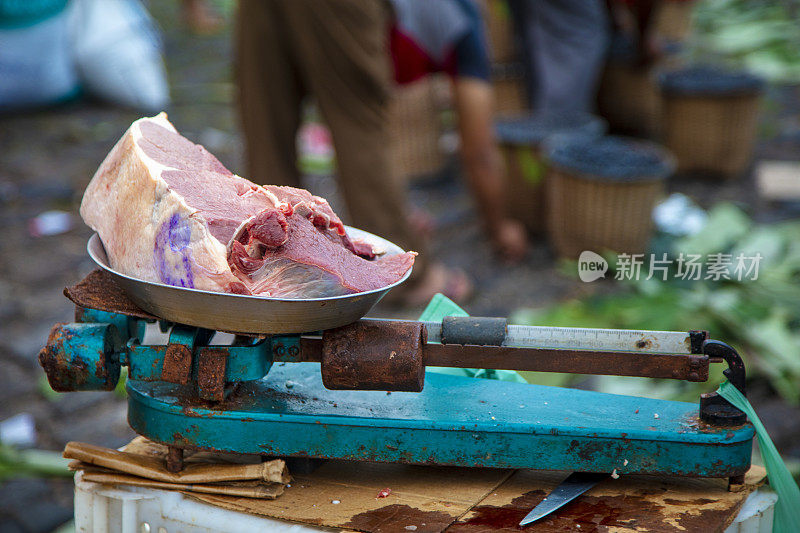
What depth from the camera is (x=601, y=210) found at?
438cm

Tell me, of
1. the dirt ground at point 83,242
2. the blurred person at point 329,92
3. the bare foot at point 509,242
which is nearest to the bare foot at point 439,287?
the dirt ground at point 83,242

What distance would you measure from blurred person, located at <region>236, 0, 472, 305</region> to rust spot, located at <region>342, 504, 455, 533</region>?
89.9 inches

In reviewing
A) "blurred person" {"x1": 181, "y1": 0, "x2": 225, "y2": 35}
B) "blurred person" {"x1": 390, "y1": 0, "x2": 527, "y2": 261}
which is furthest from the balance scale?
"blurred person" {"x1": 181, "y1": 0, "x2": 225, "y2": 35}

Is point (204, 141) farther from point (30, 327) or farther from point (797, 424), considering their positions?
point (797, 424)

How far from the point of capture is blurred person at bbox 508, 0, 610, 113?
5.47m

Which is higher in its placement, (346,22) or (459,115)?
(346,22)

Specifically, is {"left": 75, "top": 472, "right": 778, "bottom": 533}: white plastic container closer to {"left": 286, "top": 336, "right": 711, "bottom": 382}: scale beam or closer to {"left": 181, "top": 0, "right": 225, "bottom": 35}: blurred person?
{"left": 286, "top": 336, "right": 711, "bottom": 382}: scale beam

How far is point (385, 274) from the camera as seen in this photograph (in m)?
1.46

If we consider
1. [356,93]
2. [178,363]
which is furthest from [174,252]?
[356,93]

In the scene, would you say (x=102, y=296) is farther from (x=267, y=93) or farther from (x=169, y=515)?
(x=267, y=93)

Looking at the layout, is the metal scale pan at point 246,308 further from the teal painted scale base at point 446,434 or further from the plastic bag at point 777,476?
the plastic bag at point 777,476

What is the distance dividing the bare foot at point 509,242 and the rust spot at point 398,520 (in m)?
3.25

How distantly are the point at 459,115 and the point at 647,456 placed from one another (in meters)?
3.03

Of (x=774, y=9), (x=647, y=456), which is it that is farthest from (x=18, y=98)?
(x=774, y=9)
